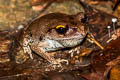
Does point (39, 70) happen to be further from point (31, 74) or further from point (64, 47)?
point (64, 47)

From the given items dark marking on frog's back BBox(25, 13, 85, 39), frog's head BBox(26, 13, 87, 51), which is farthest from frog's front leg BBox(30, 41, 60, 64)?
dark marking on frog's back BBox(25, 13, 85, 39)

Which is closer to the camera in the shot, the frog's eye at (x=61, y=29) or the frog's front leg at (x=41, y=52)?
the frog's eye at (x=61, y=29)

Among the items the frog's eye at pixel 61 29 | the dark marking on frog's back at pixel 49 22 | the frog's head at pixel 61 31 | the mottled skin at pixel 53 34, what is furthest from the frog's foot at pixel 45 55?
the frog's eye at pixel 61 29

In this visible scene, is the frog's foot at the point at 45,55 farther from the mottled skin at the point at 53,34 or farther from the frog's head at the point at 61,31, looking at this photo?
the frog's head at the point at 61,31

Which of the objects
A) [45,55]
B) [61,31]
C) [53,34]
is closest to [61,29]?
[61,31]

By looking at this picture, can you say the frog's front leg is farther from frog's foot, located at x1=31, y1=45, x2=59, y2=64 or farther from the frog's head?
the frog's head

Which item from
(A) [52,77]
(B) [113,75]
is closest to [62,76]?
(A) [52,77]

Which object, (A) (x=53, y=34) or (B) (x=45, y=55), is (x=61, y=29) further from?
(B) (x=45, y=55)

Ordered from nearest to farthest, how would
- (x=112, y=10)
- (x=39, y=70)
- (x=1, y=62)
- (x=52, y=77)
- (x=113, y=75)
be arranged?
1. (x=113, y=75)
2. (x=52, y=77)
3. (x=39, y=70)
4. (x=1, y=62)
5. (x=112, y=10)
